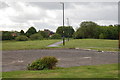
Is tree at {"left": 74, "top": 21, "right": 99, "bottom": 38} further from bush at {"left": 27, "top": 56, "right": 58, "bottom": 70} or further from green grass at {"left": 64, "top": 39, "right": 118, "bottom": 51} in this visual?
bush at {"left": 27, "top": 56, "right": 58, "bottom": 70}

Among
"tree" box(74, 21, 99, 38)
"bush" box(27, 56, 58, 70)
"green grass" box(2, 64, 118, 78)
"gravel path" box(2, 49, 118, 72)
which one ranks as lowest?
"gravel path" box(2, 49, 118, 72)

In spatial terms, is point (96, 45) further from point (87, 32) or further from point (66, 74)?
point (87, 32)

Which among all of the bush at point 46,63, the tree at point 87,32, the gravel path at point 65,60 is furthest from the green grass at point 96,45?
the tree at point 87,32

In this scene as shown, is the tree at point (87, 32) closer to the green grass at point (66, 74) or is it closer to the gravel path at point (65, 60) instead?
the gravel path at point (65, 60)

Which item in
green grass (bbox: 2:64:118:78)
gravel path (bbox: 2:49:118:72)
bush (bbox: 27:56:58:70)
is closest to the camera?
green grass (bbox: 2:64:118:78)

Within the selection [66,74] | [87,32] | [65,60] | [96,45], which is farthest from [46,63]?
[87,32]

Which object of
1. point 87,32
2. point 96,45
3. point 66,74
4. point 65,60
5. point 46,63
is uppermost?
point 87,32

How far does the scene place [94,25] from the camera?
10344 centimetres

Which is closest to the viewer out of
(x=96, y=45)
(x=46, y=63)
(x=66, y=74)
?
(x=66, y=74)

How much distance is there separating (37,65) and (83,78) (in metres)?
3.93

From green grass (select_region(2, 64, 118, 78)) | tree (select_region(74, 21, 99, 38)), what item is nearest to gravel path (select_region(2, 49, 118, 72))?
green grass (select_region(2, 64, 118, 78))

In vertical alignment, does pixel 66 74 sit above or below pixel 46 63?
below

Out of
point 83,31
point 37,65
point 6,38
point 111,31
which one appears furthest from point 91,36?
point 37,65

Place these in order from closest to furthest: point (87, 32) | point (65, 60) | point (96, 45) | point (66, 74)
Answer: point (66, 74) → point (65, 60) → point (96, 45) → point (87, 32)
